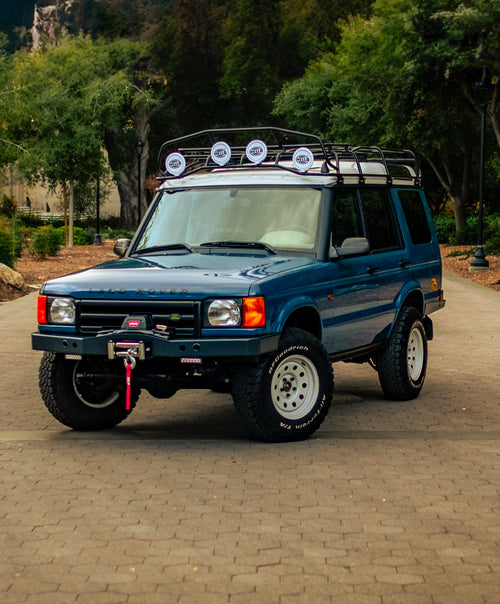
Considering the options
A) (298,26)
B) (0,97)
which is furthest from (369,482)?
(298,26)

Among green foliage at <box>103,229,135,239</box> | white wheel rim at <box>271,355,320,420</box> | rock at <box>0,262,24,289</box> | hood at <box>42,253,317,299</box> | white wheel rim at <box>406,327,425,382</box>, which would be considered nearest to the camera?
hood at <box>42,253,317,299</box>

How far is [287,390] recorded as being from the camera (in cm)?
805

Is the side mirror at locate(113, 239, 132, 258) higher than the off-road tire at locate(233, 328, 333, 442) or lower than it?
higher

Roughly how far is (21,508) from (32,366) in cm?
623

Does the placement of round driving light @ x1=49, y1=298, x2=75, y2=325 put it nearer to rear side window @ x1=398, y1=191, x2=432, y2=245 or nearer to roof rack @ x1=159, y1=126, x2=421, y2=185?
roof rack @ x1=159, y1=126, x2=421, y2=185

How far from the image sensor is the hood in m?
7.66

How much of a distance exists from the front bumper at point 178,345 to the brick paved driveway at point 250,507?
71 centimetres

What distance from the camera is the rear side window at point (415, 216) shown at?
10.5 metres

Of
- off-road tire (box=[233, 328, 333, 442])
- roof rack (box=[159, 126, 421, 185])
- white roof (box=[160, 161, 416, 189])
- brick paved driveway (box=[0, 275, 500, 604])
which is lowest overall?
brick paved driveway (box=[0, 275, 500, 604])

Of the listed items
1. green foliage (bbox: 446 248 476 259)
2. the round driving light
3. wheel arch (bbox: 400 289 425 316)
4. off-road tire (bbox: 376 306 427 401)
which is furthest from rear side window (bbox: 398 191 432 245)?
green foliage (bbox: 446 248 476 259)

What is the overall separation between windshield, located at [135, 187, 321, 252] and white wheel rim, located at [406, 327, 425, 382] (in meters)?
1.91

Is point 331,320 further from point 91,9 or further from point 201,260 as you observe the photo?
point 91,9

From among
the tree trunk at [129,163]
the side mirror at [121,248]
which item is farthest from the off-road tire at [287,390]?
the tree trunk at [129,163]

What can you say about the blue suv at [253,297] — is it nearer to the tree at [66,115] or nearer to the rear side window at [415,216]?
the rear side window at [415,216]
